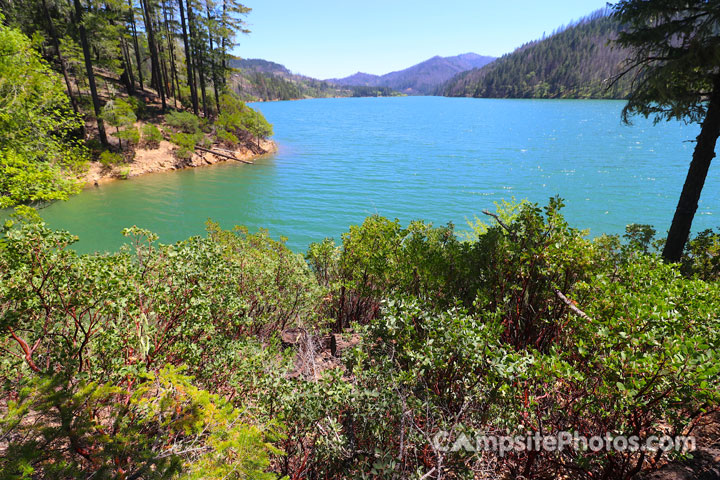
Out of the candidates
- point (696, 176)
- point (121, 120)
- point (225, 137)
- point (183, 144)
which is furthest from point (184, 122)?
point (696, 176)

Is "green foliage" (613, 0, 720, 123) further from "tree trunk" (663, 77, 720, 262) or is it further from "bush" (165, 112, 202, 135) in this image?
"bush" (165, 112, 202, 135)

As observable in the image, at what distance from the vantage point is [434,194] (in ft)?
90.3

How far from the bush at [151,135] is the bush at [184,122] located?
7.61 feet

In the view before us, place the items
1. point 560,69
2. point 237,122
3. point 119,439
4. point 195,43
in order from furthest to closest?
1. point 560,69
2. point 237,122
3. point 195,43
4. point 119,439

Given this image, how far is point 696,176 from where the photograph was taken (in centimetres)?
843

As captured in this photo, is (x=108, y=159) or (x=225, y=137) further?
(x=225, y=137)

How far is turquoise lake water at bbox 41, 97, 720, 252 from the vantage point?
20.5 m

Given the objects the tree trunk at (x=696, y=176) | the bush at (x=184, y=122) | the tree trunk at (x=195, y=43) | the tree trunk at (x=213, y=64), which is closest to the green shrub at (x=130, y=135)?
the bush at (x=184, y=122)

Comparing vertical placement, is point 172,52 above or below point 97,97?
above

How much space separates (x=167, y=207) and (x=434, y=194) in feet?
64.4

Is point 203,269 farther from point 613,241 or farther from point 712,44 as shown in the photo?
point 712,44

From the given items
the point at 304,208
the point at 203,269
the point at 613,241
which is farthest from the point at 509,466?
the point at 304,208

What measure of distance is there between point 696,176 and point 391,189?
70.2 feet

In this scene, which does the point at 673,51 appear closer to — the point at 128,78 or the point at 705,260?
the point at 705,260
